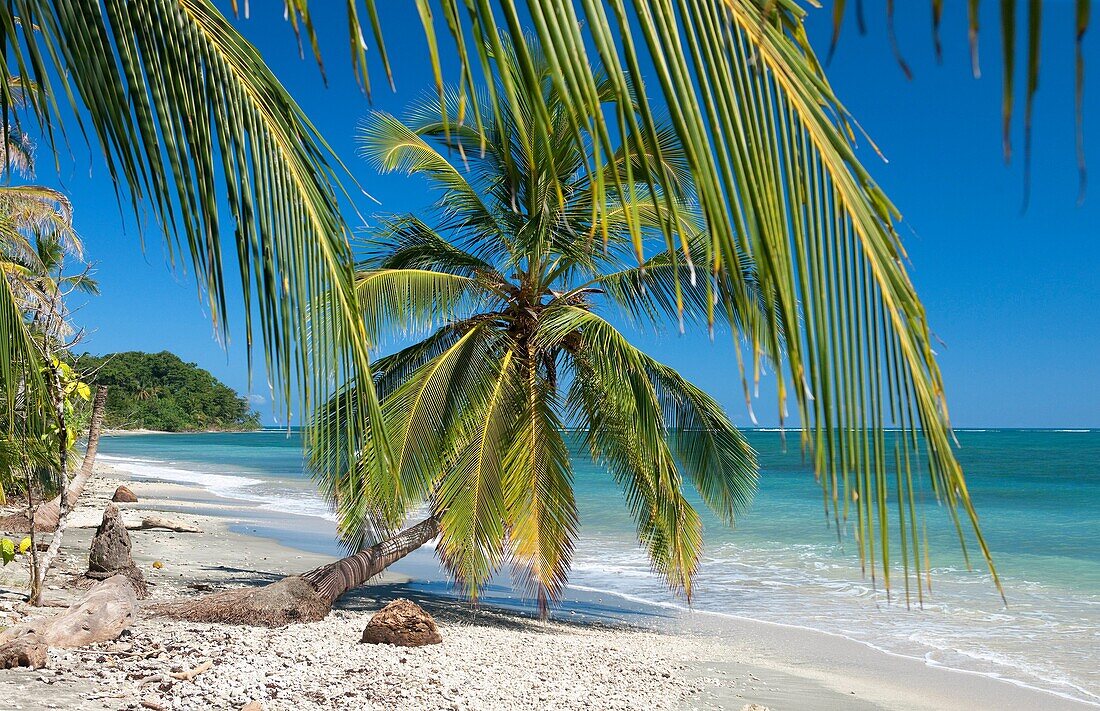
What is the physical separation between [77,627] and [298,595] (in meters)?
2.34

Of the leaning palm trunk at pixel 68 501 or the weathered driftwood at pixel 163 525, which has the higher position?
the leaning palm trunk at pixel 68 501

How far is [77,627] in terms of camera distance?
584cm

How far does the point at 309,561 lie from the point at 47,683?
29.1ft

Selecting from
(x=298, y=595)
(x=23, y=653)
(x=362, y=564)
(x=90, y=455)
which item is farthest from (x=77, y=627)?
(x=362, y=564)

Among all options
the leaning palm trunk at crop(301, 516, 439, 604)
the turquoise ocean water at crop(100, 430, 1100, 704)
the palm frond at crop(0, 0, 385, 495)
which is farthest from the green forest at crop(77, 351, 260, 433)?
the palm frond at crop(0, 0, 385, 495)

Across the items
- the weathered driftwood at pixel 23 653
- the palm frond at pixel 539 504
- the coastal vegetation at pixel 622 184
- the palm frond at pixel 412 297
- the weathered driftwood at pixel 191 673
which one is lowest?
the weathered driftwood at pixel 191 673

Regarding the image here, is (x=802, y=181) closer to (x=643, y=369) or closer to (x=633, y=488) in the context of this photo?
(x=643, y=369)

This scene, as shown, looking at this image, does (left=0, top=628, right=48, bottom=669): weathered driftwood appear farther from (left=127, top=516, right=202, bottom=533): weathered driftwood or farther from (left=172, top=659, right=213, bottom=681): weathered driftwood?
(left=127, top=516, right=202, bottom=533): weathered driftwood

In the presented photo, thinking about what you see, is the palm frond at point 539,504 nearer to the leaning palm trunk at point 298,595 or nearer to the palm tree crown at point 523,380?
the palm tree crown at point 523,380

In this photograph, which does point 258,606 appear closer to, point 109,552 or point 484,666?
point 109,552

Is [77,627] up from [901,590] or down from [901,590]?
up

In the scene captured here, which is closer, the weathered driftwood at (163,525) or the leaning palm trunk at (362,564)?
the leaning palm trunk at (362,564)

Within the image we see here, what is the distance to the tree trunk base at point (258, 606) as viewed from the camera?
23.6 ft

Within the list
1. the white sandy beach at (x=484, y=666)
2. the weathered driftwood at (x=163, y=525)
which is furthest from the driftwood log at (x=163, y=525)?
the white sandy beach at (x=484, y=666)
